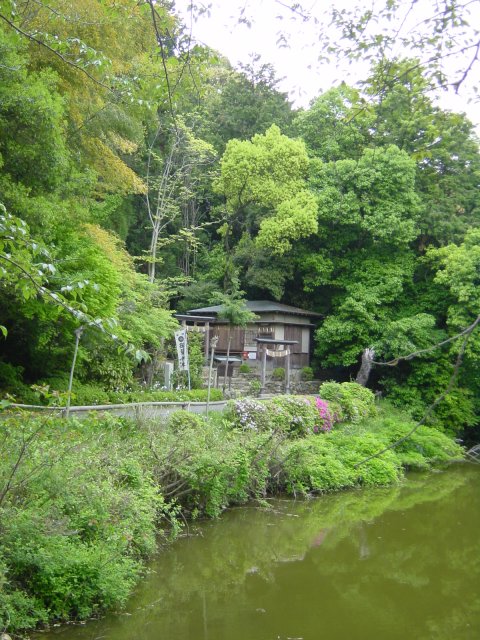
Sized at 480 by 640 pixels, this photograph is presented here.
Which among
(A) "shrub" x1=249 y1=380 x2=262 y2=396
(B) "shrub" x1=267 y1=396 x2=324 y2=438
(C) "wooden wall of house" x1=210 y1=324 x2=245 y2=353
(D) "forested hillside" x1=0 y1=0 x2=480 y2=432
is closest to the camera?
(D) "forested hillside" x1=0 y1=0 x2=480 y2=432

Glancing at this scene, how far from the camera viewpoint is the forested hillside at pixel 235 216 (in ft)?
35.4

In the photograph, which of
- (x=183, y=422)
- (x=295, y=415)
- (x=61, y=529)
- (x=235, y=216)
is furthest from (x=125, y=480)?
(x=235, y=216)

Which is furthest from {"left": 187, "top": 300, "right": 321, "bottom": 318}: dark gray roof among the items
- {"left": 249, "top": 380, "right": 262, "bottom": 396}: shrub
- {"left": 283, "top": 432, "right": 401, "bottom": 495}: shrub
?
{"left": 283, "top": 432, "right": 401, "bottom": 495}: shrub

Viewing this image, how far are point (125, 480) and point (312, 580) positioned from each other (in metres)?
2.53

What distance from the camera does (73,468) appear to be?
20.7 ft

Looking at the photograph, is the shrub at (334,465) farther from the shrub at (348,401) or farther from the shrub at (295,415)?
the shrub at (348,401)

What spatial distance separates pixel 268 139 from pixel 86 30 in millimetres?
11771

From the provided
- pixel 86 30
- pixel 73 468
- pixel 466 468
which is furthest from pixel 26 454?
pixel 466 468

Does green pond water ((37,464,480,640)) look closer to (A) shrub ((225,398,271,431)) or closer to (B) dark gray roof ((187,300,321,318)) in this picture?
(A) shrub ((225,398,271,431))

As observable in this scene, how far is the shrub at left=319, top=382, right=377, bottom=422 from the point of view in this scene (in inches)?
682

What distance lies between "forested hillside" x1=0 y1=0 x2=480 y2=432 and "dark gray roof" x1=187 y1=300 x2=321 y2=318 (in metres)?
0.65

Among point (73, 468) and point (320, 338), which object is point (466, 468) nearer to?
point (320, 338)

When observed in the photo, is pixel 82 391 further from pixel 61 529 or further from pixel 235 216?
pixel 235 216

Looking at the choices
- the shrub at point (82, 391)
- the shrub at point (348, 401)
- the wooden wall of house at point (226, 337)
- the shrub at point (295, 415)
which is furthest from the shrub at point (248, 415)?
the wooden wall of house at point (226, 337)
